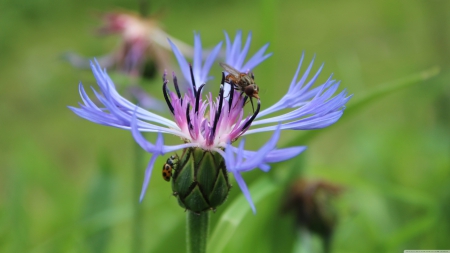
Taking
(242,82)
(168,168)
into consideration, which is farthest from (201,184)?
(242,82)

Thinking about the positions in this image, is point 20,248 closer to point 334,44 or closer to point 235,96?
point 235,96

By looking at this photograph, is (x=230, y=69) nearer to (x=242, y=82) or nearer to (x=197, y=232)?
(x=242, y=82)

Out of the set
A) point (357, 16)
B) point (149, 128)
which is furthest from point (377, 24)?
point (149, 128)

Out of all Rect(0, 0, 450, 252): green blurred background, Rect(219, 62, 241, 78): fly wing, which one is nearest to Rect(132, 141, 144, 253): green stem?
Rect(0, 0, 450, 252): green blurred background

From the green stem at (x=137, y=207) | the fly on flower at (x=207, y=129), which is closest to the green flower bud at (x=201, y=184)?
the fly on flower at (x=207, y=129)

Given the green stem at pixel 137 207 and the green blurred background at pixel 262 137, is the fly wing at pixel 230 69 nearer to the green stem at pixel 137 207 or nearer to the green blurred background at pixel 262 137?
the green blurred background at pixel 262 137

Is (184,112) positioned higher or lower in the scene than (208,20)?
lower

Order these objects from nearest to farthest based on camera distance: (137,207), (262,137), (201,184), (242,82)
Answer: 1. (201,184)
2. (242,82)
3. (137,207)
4. (262,137)
